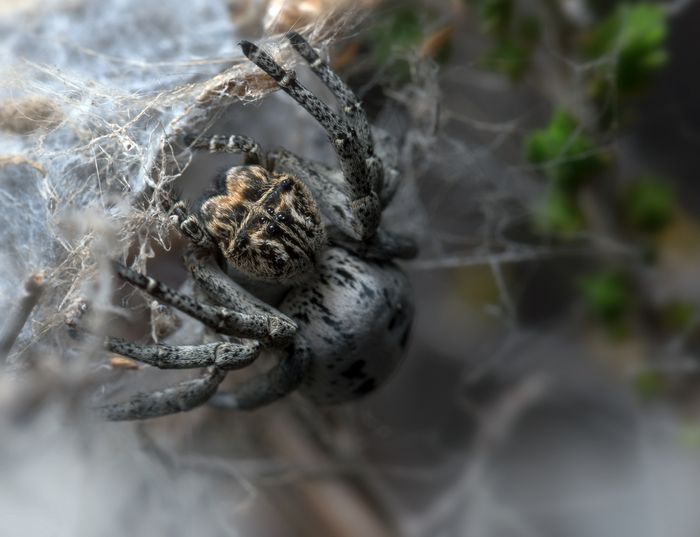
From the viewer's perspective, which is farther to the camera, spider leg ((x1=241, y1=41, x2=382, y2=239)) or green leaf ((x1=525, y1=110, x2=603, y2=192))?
green leaf ((x1=525, y1=110, x2=603, y2=192))

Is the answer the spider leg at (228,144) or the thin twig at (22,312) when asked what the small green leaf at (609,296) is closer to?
the spider leg at (228,144)

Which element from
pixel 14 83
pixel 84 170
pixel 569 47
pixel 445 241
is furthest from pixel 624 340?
pixel 14 83

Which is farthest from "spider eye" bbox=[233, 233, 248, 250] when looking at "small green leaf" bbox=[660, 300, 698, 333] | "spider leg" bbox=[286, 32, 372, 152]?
"small green leaf" bbox=[660, 300, 698, 333]

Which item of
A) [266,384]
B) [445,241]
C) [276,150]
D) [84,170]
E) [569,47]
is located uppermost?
[569,47]

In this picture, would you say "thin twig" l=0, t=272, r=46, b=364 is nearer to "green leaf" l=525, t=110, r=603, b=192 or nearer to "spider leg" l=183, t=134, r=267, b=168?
"spider leg" l=183, t=134, r=267, b=168

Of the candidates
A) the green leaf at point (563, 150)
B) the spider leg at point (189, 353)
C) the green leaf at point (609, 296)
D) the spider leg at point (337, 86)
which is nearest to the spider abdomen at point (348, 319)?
the spider leg at point (189, 353)

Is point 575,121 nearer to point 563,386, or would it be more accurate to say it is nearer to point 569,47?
point 569,47

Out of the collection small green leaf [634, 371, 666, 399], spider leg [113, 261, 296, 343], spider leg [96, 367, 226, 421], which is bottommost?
spider leg [96, 367, 226, 421]
